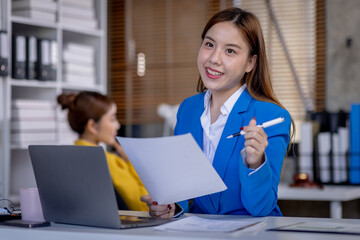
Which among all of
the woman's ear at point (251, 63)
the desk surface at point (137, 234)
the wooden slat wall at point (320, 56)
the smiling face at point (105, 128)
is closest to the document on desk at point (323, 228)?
the desk surface at point (137, 234)

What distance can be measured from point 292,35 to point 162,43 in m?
1.18

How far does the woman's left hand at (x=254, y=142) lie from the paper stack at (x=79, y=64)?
2362mm

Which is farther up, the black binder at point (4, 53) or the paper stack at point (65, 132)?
the black binder at point (4, 53)

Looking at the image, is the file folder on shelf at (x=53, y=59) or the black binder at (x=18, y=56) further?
the file folder on shelf at (x=53, y=59)

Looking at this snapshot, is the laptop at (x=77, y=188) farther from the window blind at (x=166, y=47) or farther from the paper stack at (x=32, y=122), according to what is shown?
the window blind at (x=166, y=47)

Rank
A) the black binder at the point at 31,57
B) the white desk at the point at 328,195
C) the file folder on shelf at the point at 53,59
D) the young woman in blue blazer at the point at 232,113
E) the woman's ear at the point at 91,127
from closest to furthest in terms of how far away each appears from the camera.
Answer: the young woman in blue blazer at the point at 232,113, the white desk at the point at 328,195, the woman's ear at the point at 91,127, the black binder at the point at 31,57, the file folder on shelf at the point at 53,59

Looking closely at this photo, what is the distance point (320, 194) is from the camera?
8.86ft

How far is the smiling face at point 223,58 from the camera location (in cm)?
169

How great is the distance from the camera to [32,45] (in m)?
3.25

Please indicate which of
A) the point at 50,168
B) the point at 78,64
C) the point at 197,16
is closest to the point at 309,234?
the point at 50,168

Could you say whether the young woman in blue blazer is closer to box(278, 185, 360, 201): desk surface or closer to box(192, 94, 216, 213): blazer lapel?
box(192, 94, 216, 213): blazer lapel

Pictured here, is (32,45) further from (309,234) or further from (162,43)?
(309,234)

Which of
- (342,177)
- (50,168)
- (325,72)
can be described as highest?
(325,72)

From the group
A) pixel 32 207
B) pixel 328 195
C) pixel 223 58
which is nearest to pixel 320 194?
pixel 328 195
